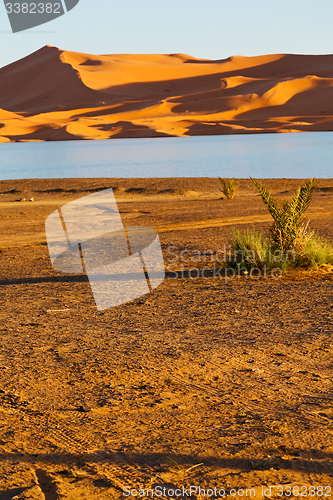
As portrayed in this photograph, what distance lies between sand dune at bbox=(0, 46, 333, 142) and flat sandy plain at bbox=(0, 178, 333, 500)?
74430 millimetres

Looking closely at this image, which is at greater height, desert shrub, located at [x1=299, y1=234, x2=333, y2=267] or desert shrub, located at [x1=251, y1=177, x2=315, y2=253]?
desert shrub, located at [x1=251, y1=177, x2=315, y2=253]

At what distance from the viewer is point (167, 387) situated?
3.57 metres

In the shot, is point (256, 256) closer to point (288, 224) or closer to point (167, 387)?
point (288, 224)

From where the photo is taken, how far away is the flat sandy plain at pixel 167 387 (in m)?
2.59

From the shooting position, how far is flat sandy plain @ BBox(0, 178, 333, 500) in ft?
8.49

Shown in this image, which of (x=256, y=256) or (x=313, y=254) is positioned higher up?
(x=256, y=256)

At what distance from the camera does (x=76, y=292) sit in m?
6.60

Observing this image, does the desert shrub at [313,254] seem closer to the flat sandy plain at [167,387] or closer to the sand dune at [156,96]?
the flat sandy plain at [167,387]

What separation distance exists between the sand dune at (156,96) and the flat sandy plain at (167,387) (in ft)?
244

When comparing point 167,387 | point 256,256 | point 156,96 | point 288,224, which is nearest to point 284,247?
point 288,224

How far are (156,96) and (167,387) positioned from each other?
121 metres

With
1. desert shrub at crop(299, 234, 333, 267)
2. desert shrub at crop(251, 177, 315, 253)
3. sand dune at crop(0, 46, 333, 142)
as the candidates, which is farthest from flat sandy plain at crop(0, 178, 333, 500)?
sand dune at crop(0, 46, 333, 142)

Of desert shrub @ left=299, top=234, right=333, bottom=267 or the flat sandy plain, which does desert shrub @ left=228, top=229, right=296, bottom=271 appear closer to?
desert shrub @ left=299, top=234, right=333, bottom=267

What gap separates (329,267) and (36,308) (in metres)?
4.27
